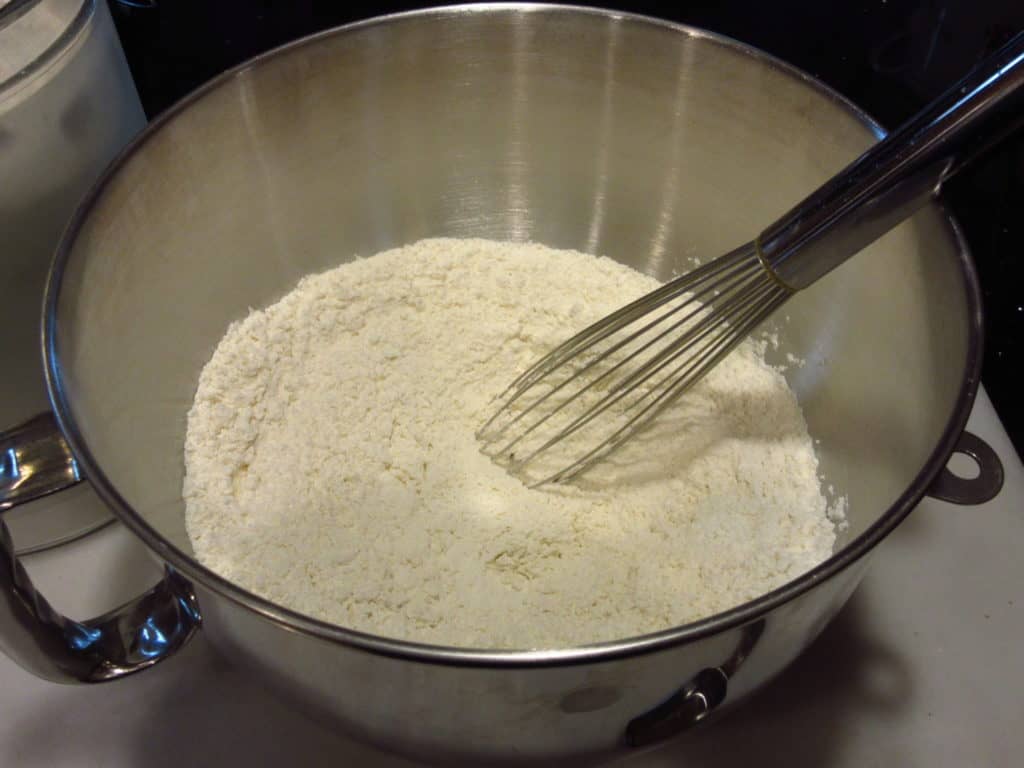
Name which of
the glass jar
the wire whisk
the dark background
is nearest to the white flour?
the wire whisk

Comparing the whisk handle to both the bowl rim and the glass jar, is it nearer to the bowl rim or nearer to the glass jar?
the bowl rim

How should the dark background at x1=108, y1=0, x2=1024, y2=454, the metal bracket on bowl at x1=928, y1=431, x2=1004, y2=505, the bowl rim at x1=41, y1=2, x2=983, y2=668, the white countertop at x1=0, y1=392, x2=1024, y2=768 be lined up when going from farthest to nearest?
the dark background at x1=108, y1=0, x2=1024, y2=454, the white countertop at x1=0, y1=392, x2=1024, y2=768, the metal bracket on bowl at x1=928, y1=431, x2=1004, y2=505, the bowl rim at x1=41, y1=2, x2=983, y2=668

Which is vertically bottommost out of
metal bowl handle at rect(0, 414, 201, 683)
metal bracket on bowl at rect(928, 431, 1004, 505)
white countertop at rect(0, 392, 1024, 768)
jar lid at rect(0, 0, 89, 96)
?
white countertop at rect(0, 392, 1024, 768)

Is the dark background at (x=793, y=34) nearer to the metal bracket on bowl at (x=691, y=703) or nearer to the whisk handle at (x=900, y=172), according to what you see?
the whisk handle at (x=900, y=172)

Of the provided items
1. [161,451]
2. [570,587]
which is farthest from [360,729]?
[161,451]

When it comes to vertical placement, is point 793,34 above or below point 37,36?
below

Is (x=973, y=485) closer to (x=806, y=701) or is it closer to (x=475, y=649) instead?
(x=806, y=701)

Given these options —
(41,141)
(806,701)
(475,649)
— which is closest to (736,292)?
(806,701)
